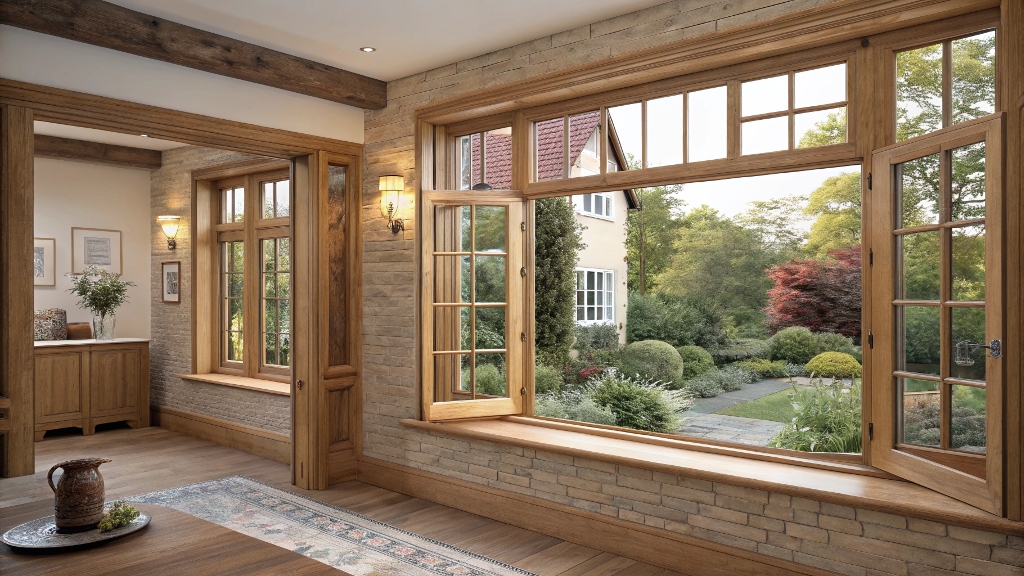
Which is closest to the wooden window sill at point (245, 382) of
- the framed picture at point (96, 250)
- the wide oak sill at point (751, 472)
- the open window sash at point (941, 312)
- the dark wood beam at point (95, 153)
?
the framed picture at point (96, 250)

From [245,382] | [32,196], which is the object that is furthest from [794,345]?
[32,196]

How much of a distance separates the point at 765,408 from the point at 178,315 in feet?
20.6

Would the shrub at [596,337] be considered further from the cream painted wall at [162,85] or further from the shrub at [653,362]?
the cream painted wall at [162,85]

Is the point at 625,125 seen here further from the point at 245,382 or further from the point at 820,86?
the point at 245,382

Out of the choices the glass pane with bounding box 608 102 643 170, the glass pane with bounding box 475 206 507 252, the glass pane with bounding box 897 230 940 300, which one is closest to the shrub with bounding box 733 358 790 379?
the glass pane with bounding box 608 102 643 170

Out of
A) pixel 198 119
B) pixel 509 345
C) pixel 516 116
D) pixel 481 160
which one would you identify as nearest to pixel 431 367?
pixel 509 345

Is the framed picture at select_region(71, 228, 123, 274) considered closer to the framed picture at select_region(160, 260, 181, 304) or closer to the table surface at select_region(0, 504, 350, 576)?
the framed picture at select_region(160, 260, 181, 304)

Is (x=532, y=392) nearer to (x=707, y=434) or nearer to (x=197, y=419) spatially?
(x=707, y=434)

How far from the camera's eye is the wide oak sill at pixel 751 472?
2754mm

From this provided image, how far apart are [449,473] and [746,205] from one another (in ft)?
14.6

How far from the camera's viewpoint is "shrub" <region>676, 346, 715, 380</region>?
7.66 meters

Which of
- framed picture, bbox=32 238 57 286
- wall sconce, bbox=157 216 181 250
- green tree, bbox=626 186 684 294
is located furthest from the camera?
green tree, bbox=626 186 684 294

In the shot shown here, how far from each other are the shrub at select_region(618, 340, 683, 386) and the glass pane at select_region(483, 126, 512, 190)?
3.71 metres

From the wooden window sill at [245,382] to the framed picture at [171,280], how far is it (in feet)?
2.98
